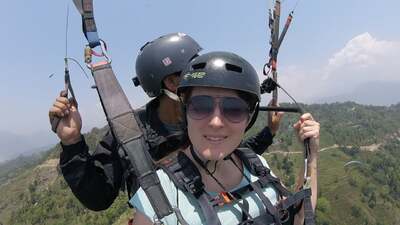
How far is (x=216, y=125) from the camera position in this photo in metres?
2.44

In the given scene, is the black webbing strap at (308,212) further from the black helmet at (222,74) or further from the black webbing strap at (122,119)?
the black webbing strap at (122,119)

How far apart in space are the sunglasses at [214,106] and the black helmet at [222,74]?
8cm

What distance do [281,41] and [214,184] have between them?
1982 mm

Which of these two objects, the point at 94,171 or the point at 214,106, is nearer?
the point at 214,106

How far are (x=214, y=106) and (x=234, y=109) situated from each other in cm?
13

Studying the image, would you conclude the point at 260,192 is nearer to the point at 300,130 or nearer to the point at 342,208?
the point at 300,130

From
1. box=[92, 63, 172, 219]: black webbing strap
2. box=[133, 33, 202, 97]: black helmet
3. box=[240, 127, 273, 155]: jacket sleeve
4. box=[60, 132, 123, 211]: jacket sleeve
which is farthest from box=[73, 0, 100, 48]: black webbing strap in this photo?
box=[240, 127, 273, 155]: jacket sleeve

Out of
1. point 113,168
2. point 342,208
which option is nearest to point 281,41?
A: point 113,168

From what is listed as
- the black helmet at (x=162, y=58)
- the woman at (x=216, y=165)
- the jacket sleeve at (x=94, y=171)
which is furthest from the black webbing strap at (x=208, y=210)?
the black helmet at (x=162, y=58)

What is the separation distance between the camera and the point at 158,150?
11.5 ft

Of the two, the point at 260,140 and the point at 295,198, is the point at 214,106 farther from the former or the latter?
the point at 260,140

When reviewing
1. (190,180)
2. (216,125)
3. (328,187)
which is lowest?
(328,187)

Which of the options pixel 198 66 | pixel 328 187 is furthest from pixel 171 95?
pixel 328 187

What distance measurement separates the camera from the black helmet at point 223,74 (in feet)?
8.11
